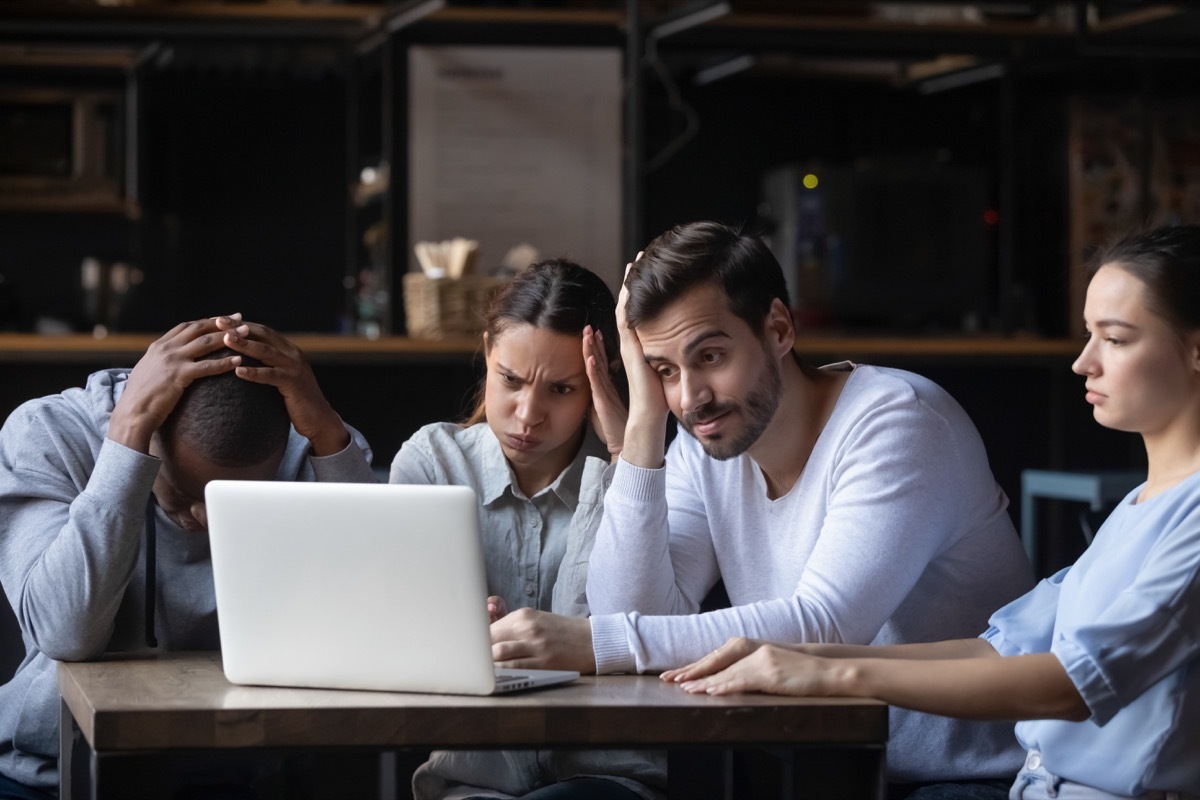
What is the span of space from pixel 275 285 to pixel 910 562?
170 inches

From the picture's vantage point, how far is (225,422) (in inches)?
68.1

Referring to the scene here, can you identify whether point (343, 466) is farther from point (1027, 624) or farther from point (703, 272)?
point (1027, 624)

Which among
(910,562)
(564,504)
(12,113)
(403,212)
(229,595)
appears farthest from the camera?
(12,113)

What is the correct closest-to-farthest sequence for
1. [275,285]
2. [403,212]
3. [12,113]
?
1. [403,212]
2. [12,113]
3. [275,285]

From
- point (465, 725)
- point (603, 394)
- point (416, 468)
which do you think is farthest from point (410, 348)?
point (465, 725)

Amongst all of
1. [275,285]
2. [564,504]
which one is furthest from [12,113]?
[564,504]

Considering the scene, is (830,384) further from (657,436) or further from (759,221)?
(759,221)

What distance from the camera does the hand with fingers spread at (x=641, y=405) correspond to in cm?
190

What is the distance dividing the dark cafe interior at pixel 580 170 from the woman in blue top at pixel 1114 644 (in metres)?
2.12

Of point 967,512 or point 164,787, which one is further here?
point 967,512

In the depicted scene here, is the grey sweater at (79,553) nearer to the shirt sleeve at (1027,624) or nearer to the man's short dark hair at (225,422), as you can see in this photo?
the man's short dark hair at (225,422)

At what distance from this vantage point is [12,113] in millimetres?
5188

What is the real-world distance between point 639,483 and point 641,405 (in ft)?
0.33

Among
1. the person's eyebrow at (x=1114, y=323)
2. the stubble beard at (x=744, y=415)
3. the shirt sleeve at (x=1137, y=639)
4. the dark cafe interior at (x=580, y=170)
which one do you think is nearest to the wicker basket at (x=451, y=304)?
the dark cafe interior at (x=580, y=170)
